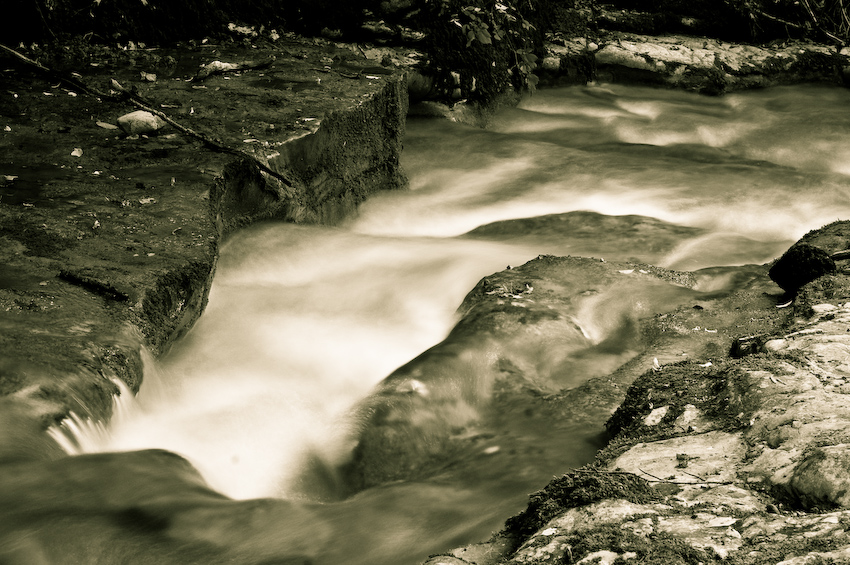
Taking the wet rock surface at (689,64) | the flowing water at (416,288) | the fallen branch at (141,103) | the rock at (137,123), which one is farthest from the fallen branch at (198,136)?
the wet rock surface at (689,64)

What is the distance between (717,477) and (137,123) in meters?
3.65

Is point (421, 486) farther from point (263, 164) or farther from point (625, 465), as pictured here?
point (263, 164)

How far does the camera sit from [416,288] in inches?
173

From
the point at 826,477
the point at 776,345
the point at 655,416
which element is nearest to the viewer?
the point at 826,477

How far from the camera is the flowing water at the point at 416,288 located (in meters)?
2.27

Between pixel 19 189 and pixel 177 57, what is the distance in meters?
2.10

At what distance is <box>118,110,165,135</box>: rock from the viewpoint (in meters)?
4.37

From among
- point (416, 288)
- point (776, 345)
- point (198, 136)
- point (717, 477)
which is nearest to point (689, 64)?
point (416, 288)

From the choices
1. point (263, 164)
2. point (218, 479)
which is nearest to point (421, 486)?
point (218, 479)

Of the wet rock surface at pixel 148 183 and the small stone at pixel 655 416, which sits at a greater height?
the wet rock surface at pixel 148 183

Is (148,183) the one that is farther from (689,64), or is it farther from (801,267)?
(689,64)

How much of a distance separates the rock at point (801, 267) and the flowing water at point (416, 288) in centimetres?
81

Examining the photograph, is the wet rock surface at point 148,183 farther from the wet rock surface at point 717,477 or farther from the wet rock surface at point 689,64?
the wet rock surface at point 689,64

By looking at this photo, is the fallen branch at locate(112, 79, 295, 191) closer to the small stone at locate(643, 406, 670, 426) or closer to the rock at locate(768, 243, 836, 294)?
the rock at locate(768, 243, 836, 294)
